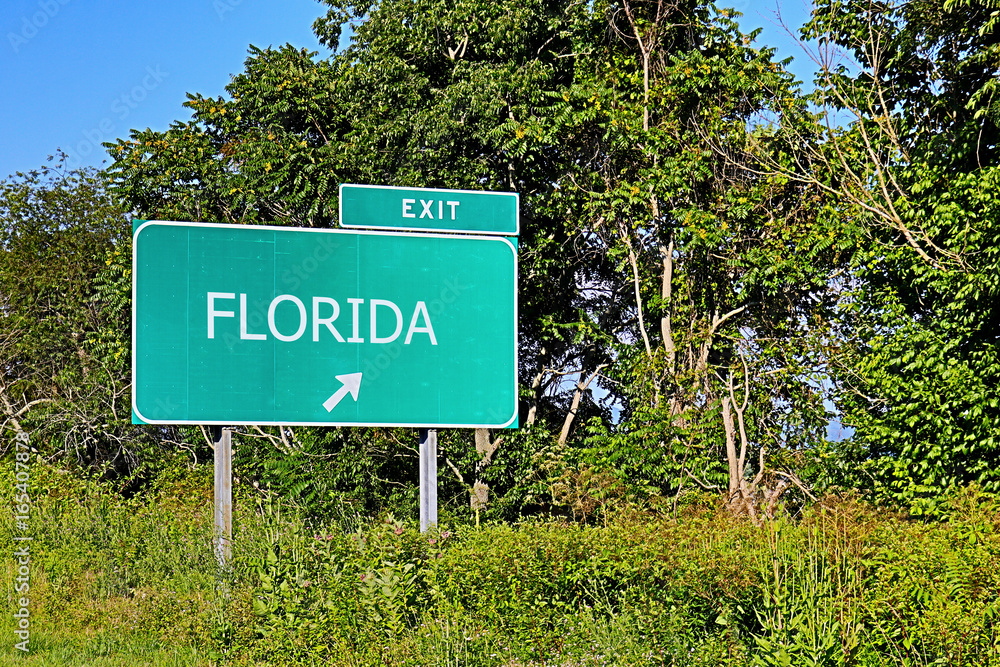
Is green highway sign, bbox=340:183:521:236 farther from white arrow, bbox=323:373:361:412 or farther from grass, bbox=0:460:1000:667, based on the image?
grass, bbox=0:460:1000:667

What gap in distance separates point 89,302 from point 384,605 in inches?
662

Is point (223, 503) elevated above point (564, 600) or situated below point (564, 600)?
above

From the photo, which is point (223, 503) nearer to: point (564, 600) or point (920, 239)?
point (564, 600)

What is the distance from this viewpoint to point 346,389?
970 cm

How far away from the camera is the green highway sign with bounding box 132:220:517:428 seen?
9453 millimetres

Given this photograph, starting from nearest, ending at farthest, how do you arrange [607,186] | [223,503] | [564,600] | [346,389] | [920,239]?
[564,600] < [346,389] < [223,503] < [920,239] < [607,186]

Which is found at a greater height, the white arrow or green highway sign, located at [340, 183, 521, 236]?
green highway sign, located at [340, 183, 521, 236]

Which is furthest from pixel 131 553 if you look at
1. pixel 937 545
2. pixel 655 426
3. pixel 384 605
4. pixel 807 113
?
pixel 807 113

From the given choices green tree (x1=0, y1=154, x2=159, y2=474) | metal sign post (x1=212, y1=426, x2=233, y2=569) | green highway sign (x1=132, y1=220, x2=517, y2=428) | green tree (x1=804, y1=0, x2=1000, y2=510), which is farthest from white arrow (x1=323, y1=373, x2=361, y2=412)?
green tree (x1=0, y1=154, x2=159, y2=474)

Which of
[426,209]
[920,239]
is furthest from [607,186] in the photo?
[426,209]

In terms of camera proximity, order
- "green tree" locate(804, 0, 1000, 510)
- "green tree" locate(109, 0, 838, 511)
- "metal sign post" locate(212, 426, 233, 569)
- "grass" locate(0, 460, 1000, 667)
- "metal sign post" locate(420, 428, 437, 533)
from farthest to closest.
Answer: "green tree" locate(109, 0, 838, 511)
"green tree" locate(804, 0, 1000, 510)
"metal sign post" locate(212, 426, 233, 569)
"metal sign post" locate(420, 428, 437, 533)
"grass" locate(0, 460, 1000, 667)

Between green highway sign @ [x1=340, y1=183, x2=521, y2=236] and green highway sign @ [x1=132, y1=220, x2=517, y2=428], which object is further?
green highway sign @ [x1=340, y1=183, x2=521, y2=236]

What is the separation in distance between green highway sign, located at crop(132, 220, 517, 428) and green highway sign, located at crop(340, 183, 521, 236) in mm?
323

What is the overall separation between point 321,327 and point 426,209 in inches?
55.9
